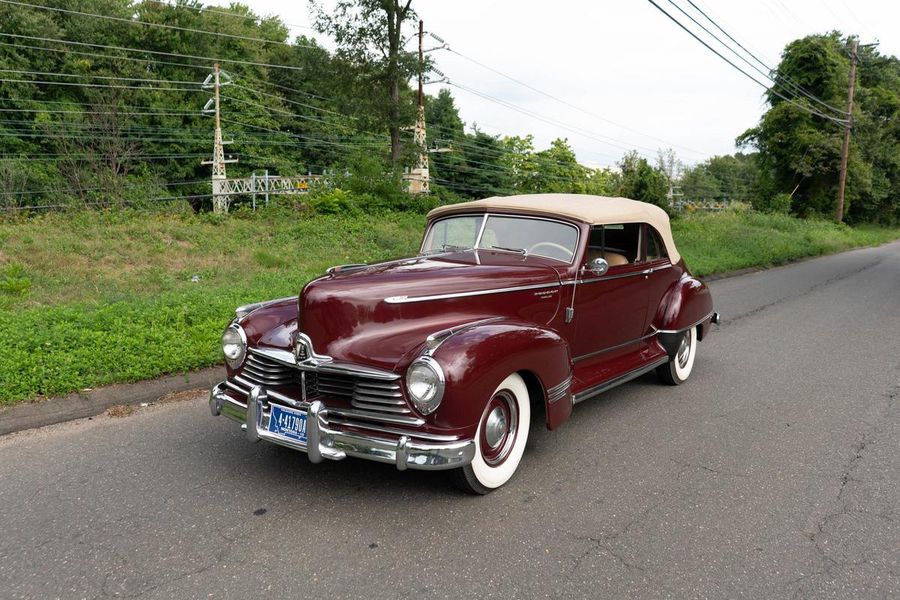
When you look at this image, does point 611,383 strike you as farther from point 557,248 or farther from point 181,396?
point 181,396

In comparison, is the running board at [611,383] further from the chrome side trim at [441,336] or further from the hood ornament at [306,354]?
the hood ornament at [306,354]

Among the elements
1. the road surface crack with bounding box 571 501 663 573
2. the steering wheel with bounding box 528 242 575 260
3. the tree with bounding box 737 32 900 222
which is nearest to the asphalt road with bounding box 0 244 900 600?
the road surface crack with bounding box 571 501 663 573

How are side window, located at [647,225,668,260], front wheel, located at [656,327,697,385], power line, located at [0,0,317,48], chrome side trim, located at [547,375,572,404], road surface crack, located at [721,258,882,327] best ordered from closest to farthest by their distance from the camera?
chrome side trim, located at [547,375,572,404] → side window, located at [647,225,668,260] → front wheel, located at [656,327,697,385] → road surface crack, located at [721,258,882,327] → power line, located at [0,0,317,48]

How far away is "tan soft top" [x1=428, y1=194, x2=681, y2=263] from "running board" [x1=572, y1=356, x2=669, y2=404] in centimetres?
120

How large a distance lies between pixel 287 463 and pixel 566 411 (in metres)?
1.78

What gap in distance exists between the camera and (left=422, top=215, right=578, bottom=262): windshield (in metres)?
4.50

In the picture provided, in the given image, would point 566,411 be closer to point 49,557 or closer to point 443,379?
point 443,379

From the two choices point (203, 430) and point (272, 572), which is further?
point (203, 430)

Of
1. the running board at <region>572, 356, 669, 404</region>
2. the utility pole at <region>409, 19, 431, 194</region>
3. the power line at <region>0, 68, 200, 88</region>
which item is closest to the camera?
the running board at <region>572, 356, 669, 404</region>

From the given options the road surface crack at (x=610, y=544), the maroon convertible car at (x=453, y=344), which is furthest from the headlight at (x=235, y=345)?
the road surface crack at (x=610, y=544)

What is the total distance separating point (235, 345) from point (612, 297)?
9.17 ft

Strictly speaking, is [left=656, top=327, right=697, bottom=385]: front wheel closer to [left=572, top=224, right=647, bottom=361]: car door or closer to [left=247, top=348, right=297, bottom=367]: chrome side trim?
[left=572, top=224, right=647, bottom=361]: car door

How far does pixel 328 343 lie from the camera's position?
3432mm

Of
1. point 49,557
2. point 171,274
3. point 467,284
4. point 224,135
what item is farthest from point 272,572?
point 224,135
